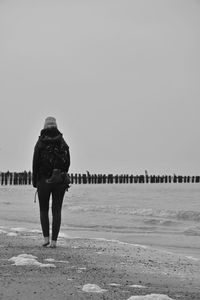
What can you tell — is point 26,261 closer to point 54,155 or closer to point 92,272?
point 92,272

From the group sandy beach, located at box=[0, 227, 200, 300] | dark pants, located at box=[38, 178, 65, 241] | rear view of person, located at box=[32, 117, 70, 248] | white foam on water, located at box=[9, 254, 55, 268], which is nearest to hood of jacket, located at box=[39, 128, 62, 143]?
rear view of person, located at box=[32, 117, 70, 248]

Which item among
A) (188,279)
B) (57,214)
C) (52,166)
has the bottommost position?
(188,279)

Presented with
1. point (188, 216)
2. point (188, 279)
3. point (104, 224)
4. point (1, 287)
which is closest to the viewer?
point (1, 287)

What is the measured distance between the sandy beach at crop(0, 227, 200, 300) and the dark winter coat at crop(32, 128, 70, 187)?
1057 millimetres

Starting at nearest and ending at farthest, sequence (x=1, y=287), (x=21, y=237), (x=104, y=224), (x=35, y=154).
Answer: (x=1, y=287) → (x=35, y=154) → (x=21, y=237) → (x=104, y=224)

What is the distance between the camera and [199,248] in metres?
11.5

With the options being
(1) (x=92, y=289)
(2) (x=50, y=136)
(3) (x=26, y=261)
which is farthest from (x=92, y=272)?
(2) (x=50, y=136)

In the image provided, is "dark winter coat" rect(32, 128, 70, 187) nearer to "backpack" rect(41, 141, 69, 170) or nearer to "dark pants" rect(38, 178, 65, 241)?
"backpack" rect(41, 141, 69, 170)

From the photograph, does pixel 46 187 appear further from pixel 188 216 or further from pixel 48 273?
pixel 188 216

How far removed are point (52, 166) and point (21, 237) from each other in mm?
2082

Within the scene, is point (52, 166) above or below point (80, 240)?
above

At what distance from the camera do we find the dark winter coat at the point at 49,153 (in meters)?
9.41

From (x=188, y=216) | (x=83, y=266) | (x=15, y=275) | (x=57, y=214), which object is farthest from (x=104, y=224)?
(x=15, y=275)

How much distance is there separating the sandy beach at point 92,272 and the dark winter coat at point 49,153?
1057 millimetres
